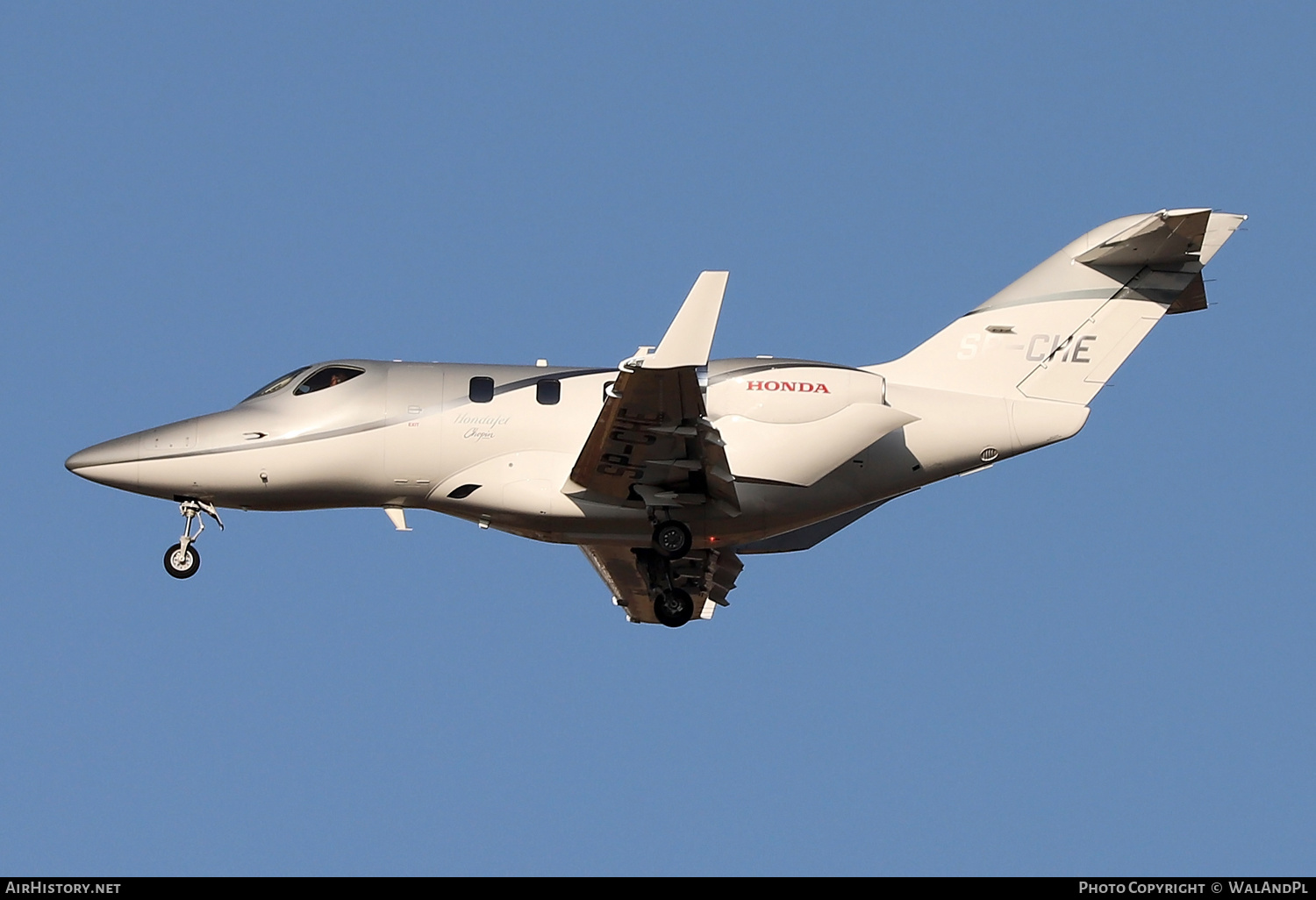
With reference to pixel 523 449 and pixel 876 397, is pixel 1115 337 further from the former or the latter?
pixel 523 449

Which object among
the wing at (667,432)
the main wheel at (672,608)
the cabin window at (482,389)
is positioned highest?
the cabin window at (482,389)

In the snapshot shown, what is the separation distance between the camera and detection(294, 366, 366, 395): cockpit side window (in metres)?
26.1

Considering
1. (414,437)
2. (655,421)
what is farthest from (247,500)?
(655,421)

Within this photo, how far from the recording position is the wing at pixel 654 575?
27.7 meters

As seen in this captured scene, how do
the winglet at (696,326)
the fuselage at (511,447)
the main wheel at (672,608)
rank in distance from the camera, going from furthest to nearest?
the main wheel at (672,608) < the fuselage at (511,447) < the winglet at (696,326)

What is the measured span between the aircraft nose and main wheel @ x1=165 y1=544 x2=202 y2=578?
4.97ft

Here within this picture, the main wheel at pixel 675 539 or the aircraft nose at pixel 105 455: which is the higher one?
the aircraft nose at pixel 105 455

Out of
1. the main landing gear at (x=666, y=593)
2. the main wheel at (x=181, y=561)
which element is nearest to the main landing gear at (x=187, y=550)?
the main wheel at (x=181, y=561)

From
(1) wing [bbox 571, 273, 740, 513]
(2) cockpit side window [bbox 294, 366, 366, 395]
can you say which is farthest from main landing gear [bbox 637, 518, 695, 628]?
(2) cockpit side window [bbox 294, 366, 366, 395]

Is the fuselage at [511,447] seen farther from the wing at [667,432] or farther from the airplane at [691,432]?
the wing at [667,432]

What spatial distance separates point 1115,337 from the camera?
26844 millimetres

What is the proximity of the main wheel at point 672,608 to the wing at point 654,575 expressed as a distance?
19 cm

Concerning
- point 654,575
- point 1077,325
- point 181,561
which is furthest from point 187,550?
point 1077,325
